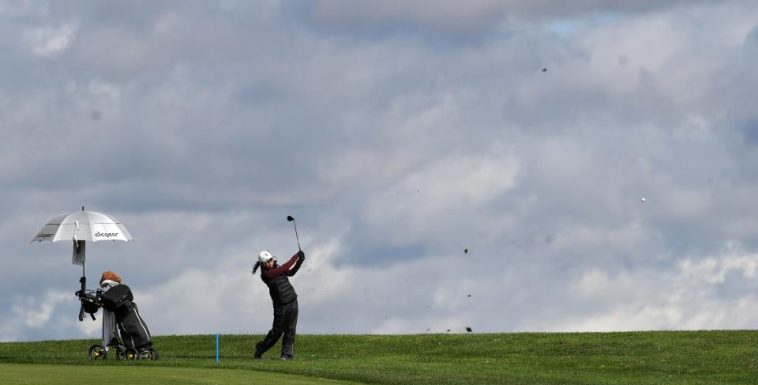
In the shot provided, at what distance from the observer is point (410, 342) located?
119 feet

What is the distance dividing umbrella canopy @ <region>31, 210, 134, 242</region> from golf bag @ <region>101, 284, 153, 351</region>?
5.30 feet

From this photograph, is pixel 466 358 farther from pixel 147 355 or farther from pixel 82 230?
pixel 82 230

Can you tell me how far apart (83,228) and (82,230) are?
5 cm

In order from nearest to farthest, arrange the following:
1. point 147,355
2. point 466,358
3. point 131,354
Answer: point 131,354, point 147,355, point 466,358

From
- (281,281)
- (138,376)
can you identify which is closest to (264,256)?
(281,281)

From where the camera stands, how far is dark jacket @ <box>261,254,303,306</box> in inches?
1182

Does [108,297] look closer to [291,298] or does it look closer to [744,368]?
[291,298]

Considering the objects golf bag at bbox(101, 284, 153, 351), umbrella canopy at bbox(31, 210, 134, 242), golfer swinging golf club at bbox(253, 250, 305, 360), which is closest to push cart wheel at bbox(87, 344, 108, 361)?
golf bag at bbox(101, 284, 153, 351)

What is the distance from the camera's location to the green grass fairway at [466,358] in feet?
88.6

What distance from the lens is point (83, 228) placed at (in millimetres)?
30609

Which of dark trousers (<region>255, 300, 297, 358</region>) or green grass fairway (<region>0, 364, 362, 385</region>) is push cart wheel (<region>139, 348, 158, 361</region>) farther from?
green grass fairway (<region>0, 364, 362, 385</region>)

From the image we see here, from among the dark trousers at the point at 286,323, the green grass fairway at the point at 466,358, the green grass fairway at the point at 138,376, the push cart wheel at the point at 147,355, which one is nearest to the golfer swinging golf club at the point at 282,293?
the dark trousers at the point at 286,323

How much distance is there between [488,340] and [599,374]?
6443mm

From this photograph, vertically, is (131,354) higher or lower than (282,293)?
lower
